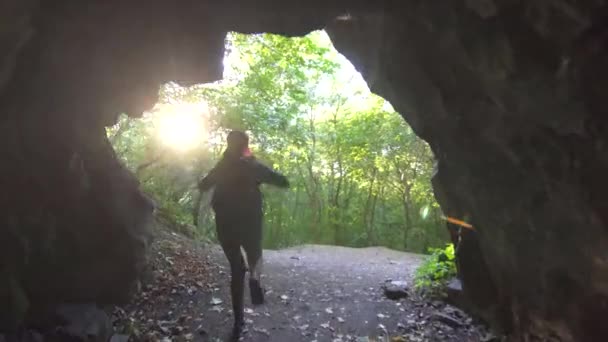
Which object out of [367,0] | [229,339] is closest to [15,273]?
[229,339]

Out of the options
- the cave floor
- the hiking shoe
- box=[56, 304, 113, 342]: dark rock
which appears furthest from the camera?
the cave floor

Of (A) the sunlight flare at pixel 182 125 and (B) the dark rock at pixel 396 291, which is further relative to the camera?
(A) the sunlight flare at pixel 182 125

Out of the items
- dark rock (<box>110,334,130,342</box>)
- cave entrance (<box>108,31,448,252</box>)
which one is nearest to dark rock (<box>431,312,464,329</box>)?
dark rock (<box>110,334,130,342</box>)

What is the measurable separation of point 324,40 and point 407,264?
746cm

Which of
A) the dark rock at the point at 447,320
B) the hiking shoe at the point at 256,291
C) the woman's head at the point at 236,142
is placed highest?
the woman's head at the point at 236,142

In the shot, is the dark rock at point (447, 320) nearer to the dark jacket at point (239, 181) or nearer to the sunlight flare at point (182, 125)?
the dark jacket at point (239, 181)

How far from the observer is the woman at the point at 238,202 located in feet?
17.2

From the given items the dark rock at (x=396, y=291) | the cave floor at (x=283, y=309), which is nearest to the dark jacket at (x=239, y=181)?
the cave floor at (x=283, y=309)

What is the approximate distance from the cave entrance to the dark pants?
21.3 feet

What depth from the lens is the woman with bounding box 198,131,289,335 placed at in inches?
206

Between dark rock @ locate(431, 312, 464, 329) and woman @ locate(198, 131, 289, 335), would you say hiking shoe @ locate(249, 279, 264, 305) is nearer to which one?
woman @ locate(198, 131, 289, 335)

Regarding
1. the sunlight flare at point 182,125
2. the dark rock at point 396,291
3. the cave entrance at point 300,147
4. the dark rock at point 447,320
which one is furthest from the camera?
the cave entrance at point 300,147

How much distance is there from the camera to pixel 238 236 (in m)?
5.26

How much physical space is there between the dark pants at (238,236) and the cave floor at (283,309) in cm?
87
